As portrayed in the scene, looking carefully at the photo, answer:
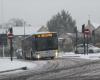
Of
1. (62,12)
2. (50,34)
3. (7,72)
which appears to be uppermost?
(62,12)

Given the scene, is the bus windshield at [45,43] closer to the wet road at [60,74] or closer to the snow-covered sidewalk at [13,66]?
the snow-covered sidewalk at [13,66]

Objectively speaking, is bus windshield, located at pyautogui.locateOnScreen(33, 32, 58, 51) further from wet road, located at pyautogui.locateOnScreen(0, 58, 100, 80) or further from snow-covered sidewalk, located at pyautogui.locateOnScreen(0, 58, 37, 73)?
wet road, located at pyautogui.locateOnScreen(0, 58, 100, 80)

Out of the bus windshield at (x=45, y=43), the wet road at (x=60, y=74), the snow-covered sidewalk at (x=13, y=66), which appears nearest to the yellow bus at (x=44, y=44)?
the bus windshield at (x=45, y=43)

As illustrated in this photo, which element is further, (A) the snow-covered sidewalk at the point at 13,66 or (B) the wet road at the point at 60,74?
(A) the snow-covered sidewalk at the point at 13,66

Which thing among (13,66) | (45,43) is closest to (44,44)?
(45,43)

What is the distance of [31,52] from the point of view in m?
48.2

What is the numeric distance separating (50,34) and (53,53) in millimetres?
1978

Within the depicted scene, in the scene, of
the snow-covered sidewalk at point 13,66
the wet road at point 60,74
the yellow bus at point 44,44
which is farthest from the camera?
the yellow bus at point 44,44

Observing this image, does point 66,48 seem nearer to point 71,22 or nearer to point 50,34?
point 50,34

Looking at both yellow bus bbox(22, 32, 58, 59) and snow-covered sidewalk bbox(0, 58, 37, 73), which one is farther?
yellow bus bbox(22, 32, 58, 59)

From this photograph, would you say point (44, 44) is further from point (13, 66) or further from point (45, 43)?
point (13, 66)

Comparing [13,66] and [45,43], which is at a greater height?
[45,43]

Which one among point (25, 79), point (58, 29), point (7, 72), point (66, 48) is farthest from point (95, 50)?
point (58, 29)

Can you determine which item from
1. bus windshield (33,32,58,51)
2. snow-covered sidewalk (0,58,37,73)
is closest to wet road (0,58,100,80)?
snow-covered sidewalk (0,58,37,73)
